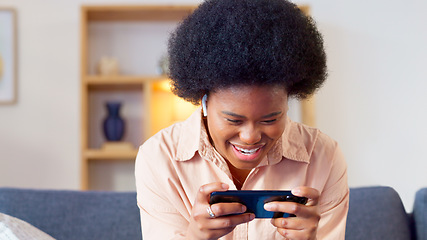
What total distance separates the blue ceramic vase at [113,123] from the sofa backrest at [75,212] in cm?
168

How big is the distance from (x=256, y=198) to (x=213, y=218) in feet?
0.37

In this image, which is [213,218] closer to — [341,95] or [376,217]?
[376,217]

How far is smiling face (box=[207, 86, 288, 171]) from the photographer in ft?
4.07

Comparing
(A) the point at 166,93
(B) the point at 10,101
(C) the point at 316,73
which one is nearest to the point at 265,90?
(C) the point at 316,73

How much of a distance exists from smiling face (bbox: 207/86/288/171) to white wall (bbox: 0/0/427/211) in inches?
96.2

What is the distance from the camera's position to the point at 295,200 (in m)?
1.26

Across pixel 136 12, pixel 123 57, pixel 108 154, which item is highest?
pixel 136 12

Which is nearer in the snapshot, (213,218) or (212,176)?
(213,218)

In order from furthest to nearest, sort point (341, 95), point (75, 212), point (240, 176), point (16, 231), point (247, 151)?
point (341, 95)
point (75, 212)
point (240, 176)
point (16, 231)
point (247, 151)

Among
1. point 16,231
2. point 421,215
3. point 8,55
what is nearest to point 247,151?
point 16,231

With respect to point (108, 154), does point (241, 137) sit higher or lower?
higher

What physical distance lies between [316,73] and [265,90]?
19cm

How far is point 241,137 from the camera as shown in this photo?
1.26 metres

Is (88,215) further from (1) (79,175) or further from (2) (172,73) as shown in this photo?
(1) (79,175)
